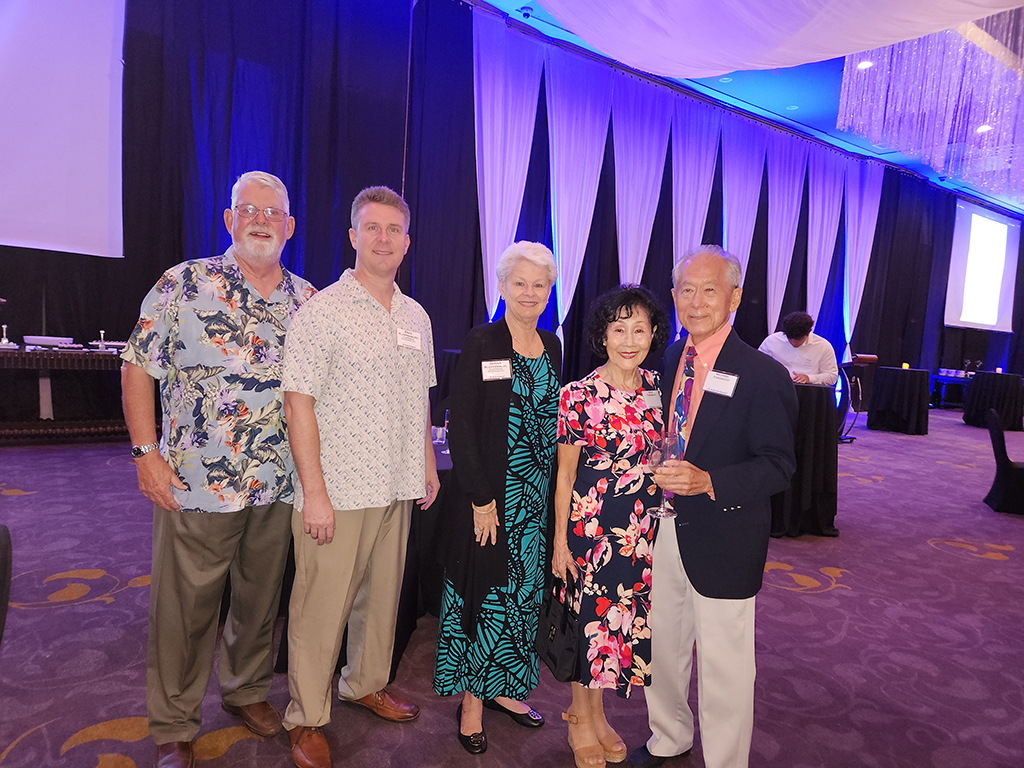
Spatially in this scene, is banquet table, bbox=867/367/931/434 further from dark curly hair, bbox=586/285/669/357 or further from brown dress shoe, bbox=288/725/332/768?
brown dress shoe, bbox=288/725/332/768

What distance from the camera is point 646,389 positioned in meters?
1.82

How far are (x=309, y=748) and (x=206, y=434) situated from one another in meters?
1.01

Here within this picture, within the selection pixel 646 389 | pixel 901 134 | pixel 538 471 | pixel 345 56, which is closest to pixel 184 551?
pixel 538 471

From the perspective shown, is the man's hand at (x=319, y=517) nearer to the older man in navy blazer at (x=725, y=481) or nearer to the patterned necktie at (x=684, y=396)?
the older man in navy blazer at (x=725, y=481)

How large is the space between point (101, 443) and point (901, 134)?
26.6 feet

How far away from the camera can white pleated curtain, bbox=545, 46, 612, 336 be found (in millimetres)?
7383

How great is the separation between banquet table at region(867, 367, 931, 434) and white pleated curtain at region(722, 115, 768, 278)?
3162 mm

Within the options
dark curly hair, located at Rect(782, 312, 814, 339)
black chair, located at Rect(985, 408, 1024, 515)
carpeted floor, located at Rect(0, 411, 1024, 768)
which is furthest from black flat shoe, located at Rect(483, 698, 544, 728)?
dark curly hair, located at Rect(782, 312, 814, 339)

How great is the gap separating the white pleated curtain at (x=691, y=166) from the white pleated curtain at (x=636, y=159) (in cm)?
28

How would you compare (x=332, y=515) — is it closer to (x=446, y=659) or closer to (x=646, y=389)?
(x=446, y=659)

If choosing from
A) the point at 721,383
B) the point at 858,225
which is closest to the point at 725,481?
the point at 721,383

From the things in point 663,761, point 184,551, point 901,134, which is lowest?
point 663,761

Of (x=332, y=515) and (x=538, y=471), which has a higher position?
(x=538, y=471)

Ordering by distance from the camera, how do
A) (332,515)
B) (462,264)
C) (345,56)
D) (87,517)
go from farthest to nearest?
1. (462,264)
2. (345,56)
3. (87,517)
4. (332,515)
